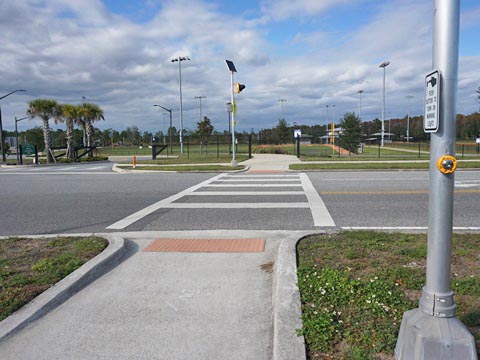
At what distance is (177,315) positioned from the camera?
3.47m

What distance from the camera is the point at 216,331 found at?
125 inches

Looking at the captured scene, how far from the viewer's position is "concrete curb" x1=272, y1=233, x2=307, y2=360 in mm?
2668

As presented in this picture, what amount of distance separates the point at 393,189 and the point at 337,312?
8476 mm

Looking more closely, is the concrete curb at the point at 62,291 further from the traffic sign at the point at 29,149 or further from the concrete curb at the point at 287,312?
the traffic sign at the point at 29,149

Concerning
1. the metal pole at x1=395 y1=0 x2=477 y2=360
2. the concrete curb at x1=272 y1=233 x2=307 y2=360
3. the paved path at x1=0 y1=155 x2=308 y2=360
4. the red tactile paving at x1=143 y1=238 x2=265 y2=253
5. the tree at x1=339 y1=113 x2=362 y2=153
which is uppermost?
the tree at x1=339 y1=113 x2=362 y2=153

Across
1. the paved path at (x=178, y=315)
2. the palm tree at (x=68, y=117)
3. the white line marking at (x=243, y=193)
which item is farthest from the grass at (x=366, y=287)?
the palm tree at (x=68, y=117)

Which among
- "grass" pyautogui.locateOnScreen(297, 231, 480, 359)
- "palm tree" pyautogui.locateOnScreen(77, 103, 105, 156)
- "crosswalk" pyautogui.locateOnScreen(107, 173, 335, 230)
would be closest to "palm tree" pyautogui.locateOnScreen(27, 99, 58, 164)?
"palm tree" pyautogui.locateOnScreen(77, 103, 105, 156)

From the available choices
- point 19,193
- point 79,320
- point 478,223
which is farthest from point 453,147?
point 19,193

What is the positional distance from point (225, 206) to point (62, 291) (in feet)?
16.6

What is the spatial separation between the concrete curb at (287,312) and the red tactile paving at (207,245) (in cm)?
86

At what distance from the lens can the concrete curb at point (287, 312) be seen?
105 inches

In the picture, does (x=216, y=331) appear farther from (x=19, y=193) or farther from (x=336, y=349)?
(x=19, y=193)

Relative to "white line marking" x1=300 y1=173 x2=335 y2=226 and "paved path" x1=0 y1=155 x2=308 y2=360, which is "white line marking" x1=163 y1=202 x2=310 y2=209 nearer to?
"white line marking" x1=300 y1=173 x2=335 y2=226

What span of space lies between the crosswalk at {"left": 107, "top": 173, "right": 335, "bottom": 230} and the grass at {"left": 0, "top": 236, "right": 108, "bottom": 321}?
138 centimetres
